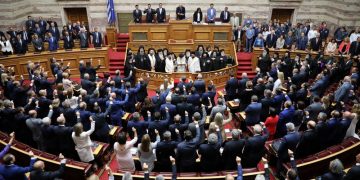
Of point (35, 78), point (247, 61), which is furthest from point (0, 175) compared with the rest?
point (247, 61)

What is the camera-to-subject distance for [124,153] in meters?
5.55

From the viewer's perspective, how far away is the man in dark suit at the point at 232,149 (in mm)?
5277

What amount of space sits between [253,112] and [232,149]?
1.95m

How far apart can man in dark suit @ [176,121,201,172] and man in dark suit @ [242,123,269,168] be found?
2.99 feet

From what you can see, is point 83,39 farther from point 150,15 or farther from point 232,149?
point 232,149

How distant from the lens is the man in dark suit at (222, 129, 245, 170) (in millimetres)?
5277

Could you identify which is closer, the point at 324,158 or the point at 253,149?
the point at 253,149

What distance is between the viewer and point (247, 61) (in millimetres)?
12906

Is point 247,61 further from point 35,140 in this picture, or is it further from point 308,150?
point 35,140

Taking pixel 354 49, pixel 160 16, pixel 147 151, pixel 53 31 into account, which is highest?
pixel 160 16

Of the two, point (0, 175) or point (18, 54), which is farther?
point (18, 54)

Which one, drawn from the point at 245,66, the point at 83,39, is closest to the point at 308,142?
the point at 245,66

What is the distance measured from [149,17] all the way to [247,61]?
457cm

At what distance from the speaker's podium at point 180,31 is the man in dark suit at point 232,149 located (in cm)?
808
